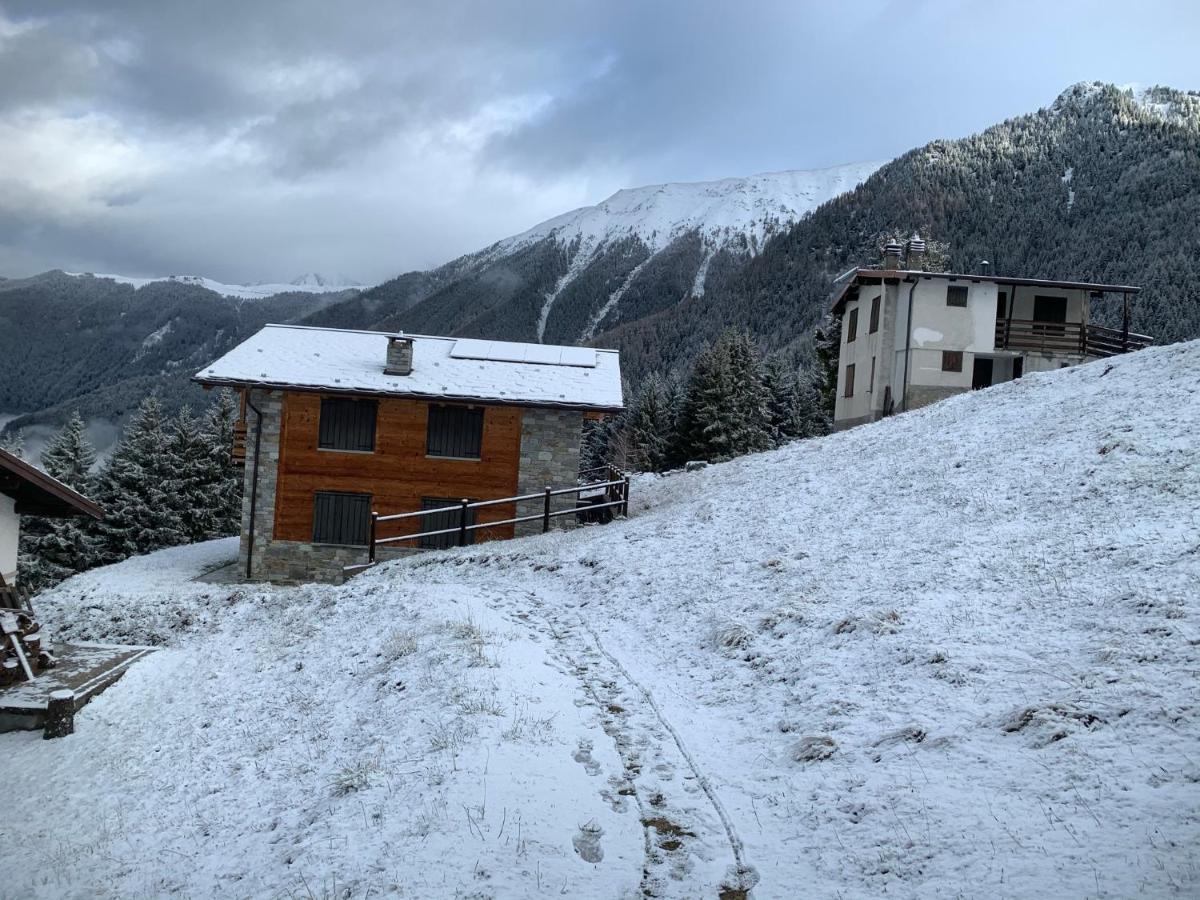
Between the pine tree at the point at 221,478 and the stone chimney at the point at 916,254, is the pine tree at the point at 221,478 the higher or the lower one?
the lower one

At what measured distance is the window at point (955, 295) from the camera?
31.0 metres

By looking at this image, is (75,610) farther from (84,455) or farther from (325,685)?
(84,455)

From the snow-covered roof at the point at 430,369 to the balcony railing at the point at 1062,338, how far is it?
17.4m

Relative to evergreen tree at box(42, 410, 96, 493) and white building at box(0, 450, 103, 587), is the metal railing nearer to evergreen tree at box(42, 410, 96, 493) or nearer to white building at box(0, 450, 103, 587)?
white building at box(0, 450, 103, 587)

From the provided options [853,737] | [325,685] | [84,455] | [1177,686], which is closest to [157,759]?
[325,685]

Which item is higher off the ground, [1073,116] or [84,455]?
[1073,116]

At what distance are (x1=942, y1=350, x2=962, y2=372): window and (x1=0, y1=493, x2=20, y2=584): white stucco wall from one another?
99.9 ft

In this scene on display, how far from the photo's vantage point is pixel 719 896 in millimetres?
4938

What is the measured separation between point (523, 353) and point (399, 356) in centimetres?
463

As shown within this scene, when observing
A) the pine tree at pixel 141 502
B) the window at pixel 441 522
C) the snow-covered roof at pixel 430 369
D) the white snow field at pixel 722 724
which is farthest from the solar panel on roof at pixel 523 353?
the pine tree at pixel 141 502

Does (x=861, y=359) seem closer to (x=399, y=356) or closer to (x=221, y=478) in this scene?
(x=399, y=356)

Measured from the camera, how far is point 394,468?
77.8 feet

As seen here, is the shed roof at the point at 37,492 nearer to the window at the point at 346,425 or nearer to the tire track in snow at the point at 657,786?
the tire track in snow at the point at 657,786

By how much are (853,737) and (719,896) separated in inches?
96.6
